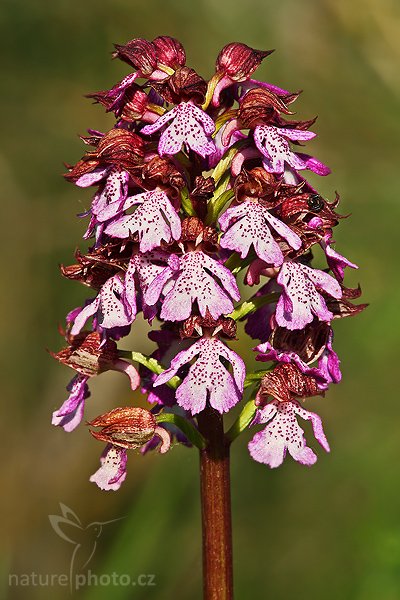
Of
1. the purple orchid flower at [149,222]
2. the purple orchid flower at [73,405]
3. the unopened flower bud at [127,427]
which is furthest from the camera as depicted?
the purple orchid flower at [73,405]

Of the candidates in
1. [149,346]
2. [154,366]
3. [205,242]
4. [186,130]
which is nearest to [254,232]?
[205,242]

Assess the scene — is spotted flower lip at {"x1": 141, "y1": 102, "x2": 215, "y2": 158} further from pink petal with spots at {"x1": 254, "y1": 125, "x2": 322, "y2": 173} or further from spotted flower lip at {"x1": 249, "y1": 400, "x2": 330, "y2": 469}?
spotted flower lip at {"x1": 249, "y1": 400, "x2": 330, "y2": 469}

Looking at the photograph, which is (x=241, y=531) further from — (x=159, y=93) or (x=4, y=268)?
(x=159, y=93)

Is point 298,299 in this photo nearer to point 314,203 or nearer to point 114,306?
point 314,203

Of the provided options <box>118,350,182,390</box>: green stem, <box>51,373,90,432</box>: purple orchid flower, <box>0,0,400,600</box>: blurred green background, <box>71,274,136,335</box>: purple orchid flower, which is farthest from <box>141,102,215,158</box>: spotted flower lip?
<box>0,0,400,600</box>: blurred green background

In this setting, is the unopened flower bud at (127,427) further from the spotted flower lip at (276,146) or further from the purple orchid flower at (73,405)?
the spotted flower lip at (276,146)

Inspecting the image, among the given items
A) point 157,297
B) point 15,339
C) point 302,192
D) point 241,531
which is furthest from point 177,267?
point 15,339

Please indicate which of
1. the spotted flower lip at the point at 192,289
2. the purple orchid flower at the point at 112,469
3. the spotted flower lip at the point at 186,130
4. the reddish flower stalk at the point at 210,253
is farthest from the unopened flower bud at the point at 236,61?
the purple orchid flower at the point at 112,469
